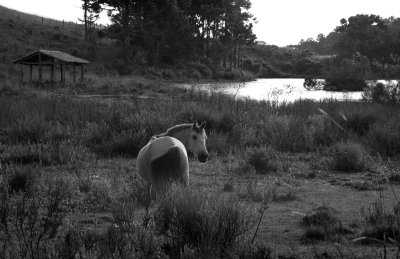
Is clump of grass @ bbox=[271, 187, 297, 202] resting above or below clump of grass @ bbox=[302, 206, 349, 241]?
below

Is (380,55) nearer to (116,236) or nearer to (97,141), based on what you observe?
(97,141)

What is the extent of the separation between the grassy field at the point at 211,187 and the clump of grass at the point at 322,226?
0.05 feet

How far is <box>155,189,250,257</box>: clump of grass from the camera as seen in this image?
470 centimetres

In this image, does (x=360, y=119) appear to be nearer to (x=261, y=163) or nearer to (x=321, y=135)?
(x=321, y=135)

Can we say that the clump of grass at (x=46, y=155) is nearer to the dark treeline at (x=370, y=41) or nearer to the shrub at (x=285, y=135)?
the shrub at (x=285, y=135)

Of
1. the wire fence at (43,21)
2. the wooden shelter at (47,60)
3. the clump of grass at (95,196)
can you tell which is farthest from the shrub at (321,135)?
the wire fence at (43,21)

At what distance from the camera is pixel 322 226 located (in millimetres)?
5922

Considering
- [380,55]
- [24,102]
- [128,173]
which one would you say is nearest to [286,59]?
[380,55]

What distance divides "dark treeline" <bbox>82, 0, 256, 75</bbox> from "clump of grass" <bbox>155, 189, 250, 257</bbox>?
197 feet

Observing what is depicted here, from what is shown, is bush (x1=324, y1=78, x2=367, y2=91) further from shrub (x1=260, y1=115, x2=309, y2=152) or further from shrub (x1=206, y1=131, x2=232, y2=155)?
shrub (x1=206, y1=131, x2=232, y2=155)

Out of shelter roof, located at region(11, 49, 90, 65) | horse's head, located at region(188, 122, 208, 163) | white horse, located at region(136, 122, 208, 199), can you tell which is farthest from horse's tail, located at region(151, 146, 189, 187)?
shelter roof, located at region(11, 49, 90, 65)

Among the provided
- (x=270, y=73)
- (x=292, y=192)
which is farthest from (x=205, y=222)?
(x=270, y=73)

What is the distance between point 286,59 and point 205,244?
11812cm

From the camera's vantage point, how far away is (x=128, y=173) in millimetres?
10250
